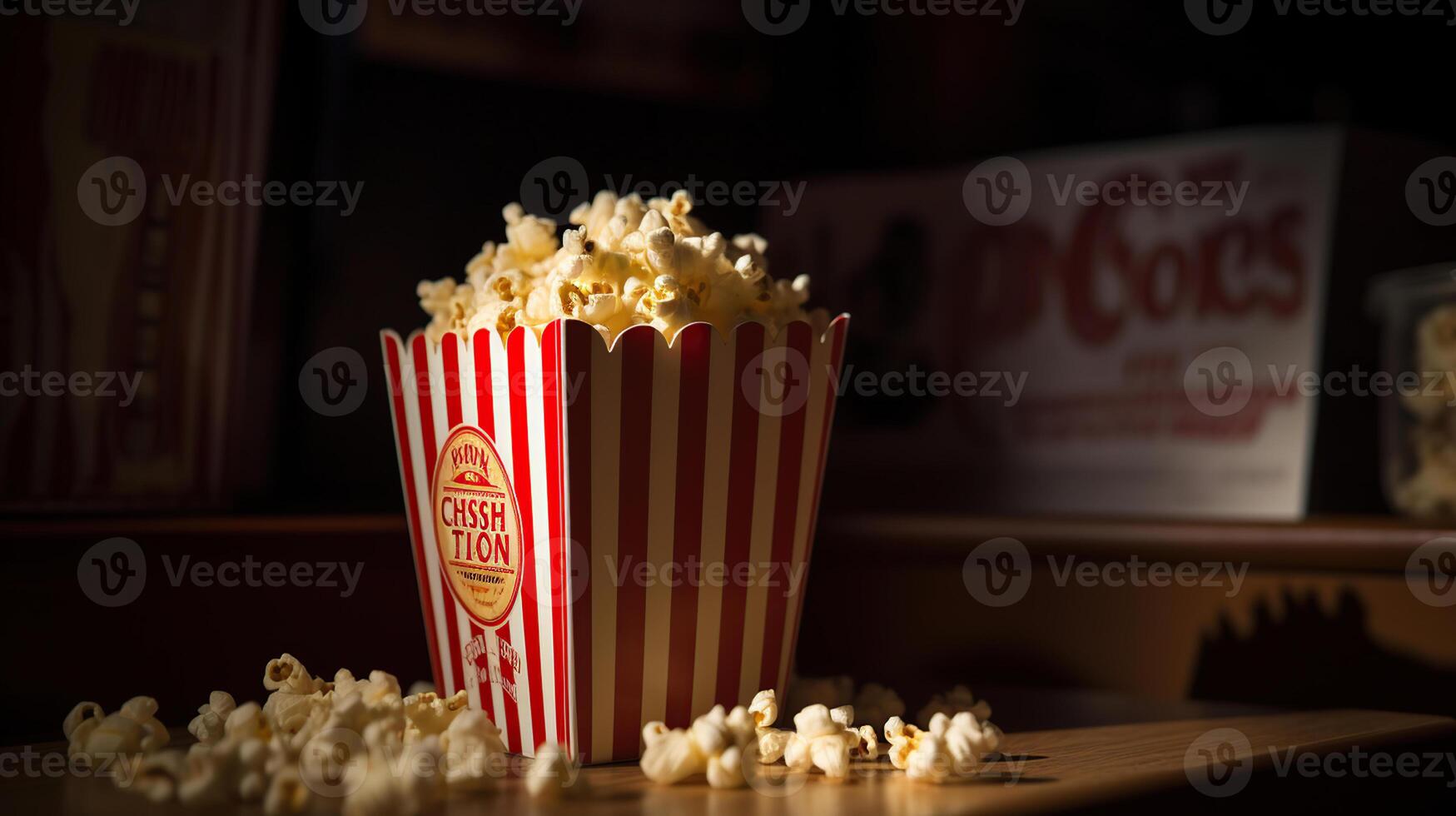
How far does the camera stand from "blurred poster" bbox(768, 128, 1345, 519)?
4.89 feet

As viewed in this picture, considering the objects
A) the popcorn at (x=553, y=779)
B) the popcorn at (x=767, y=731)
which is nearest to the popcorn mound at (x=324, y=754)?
the popcorn at (x=553, y=779)

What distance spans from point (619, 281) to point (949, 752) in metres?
0.36

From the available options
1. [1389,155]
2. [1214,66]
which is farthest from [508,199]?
[1214,66]

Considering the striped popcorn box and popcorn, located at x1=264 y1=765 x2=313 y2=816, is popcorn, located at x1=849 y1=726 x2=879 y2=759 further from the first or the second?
popcorn, located at x1=264 y1=765 x2=313 y2=816

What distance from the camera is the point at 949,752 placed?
753 mm

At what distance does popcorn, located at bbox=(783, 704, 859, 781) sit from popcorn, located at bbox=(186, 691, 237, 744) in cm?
37

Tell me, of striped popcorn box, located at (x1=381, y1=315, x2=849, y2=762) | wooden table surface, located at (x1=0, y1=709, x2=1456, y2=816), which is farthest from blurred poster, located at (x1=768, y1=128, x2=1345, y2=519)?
striped popcorn box, located at (x1=381, y1=315, x2=849, y2=762)

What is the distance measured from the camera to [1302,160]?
149cm

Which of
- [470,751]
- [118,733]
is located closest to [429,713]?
[470,751]

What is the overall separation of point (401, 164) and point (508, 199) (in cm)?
14

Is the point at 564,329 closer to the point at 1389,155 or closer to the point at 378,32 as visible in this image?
the point at 378,32

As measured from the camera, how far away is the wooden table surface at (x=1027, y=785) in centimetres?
69

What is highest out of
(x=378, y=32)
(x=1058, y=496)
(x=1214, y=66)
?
(x=1214, y=66)

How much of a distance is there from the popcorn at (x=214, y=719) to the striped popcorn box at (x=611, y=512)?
5.8 inches
